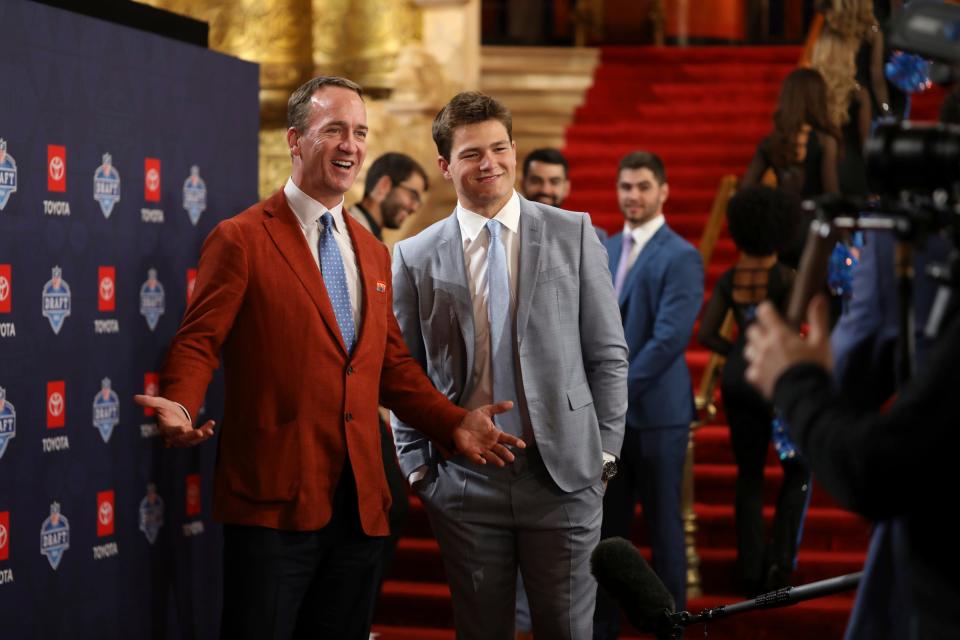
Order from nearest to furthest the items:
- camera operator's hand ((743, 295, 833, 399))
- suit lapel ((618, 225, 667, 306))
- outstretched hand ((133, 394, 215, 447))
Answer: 1. camera operator's hand ((743, 295, 833, 399))
2. outstretched hand ((133, 394, 215, 447))
3. suit lapel ((618, 225, 667, 306))

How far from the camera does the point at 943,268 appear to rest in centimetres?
209

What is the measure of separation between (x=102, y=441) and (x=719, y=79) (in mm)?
9158

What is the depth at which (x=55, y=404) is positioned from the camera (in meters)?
4.37

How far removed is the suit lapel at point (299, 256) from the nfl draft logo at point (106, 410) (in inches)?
42.7

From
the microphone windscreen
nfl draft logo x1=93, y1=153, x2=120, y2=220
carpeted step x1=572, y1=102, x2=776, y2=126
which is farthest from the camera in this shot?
carpeted step x1=572, y1=102, x2=776, y2=126

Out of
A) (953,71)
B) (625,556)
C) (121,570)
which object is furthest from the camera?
(121,570)

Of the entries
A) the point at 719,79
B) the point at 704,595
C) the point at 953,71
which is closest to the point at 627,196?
the point at 704,595

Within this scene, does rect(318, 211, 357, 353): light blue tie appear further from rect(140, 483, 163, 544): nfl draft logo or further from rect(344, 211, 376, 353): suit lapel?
rect(140, 483, 163, 544): nfl draft logo

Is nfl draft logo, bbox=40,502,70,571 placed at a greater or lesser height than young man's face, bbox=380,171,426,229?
lesser

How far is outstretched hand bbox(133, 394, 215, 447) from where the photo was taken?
356cm

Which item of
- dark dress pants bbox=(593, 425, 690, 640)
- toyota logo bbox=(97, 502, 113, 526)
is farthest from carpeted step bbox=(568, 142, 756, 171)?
toyota logo bbox=(97, 502, 113, 526)

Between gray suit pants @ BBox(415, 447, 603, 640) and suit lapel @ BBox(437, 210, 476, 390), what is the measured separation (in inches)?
11.6

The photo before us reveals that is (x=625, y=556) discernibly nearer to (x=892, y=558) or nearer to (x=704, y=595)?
(x=892, y=558)

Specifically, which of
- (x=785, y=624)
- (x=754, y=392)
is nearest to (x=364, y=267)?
(x=754, y=392)
